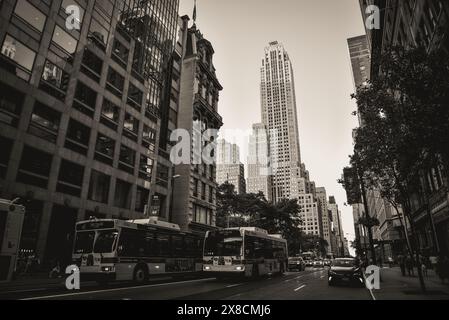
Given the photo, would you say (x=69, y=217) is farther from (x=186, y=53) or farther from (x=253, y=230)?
(x=186, y=53)

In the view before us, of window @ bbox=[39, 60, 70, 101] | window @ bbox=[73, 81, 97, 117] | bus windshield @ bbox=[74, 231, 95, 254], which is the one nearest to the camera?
bus windshield @ bbox=[74, 231, 95, 254]

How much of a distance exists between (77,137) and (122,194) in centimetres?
742

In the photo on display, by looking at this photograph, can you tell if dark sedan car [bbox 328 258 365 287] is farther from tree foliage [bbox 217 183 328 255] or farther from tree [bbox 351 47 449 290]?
tree foliage [bbox 217 183 328 255]

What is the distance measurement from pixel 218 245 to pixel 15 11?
20858 millimetres

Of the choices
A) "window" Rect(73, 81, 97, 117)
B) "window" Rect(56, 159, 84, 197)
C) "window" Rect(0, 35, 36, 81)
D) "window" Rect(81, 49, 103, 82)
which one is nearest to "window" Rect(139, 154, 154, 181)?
"window" Rect(73, 81, 97, 117)

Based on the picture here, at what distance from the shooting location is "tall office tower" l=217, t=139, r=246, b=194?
157750 mm

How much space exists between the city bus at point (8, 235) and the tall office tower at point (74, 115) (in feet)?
7.76

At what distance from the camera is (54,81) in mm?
24750

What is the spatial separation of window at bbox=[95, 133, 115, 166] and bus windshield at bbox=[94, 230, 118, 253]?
46.0 feet

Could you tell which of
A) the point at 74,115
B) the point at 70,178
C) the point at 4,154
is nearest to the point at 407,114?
the point at 4,154

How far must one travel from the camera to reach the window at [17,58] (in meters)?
21.3

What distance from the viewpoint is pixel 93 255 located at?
1530 cm

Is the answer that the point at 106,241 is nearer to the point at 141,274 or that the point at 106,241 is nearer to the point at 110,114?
the point at 141,274
